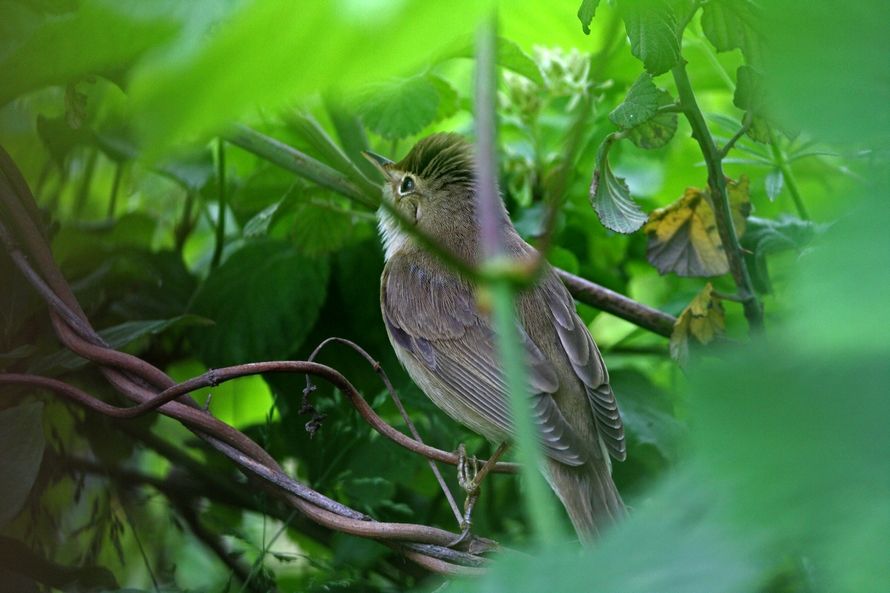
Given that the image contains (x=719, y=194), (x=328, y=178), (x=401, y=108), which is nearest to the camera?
(x=719, y=194)

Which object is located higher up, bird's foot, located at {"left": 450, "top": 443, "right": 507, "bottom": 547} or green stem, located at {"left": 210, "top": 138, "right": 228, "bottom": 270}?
green stem, located at {"left": 210, "top": 138, "right": 228, "bottom": 270}

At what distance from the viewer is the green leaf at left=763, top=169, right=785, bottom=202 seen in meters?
1.97

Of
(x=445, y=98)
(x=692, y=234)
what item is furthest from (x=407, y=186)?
(x=692, y=234)

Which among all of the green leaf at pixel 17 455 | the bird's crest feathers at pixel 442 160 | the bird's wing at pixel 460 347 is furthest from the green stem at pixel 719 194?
the green leaf at pixel 17 455

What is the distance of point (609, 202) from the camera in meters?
1.81

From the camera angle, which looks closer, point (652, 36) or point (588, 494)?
point (652, 36)

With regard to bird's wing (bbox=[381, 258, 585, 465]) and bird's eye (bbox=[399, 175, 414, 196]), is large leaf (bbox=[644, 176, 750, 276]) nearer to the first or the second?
bird's wing (bbox=[381, 258, 585, 465])

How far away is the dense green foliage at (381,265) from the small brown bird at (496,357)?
0.41 feet

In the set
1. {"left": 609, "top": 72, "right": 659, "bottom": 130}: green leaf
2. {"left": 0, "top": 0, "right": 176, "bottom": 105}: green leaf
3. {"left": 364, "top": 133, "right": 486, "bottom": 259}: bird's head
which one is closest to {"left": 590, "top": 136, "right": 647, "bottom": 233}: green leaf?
{"left": 609, "top": 72, "right": 659, "bottom": 130}: green leaf

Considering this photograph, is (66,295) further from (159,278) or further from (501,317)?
(501,317)

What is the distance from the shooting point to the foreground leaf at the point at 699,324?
6.57ft

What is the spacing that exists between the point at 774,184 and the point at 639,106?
0.54 m

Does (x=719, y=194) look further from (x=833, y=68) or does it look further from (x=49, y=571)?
(x=49, y=571)

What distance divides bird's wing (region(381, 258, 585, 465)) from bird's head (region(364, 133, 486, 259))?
16 cm
